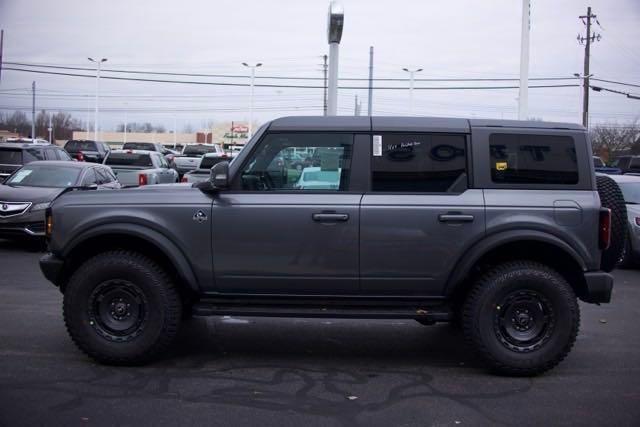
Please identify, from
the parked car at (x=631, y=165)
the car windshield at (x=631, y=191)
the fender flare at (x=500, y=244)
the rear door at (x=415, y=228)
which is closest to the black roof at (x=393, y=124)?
the rear door at (x=415, y=228)

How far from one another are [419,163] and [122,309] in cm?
274

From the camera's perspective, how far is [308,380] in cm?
554

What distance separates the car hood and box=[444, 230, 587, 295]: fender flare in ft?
28.4

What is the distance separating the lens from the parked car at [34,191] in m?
12.0

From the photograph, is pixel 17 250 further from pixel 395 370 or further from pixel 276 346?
pixel 395 370

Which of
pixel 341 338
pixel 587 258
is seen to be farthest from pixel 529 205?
pixel 341 338

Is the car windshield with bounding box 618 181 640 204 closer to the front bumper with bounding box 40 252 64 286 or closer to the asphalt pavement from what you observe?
the asphalt pavement

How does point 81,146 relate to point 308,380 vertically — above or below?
above

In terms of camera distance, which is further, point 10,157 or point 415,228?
point 10,157

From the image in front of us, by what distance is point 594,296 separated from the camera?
18.7 feet

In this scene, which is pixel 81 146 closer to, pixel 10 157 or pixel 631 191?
pixel 10 157

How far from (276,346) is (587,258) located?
2874 millimetres

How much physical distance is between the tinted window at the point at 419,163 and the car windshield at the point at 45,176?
8914 millimetres

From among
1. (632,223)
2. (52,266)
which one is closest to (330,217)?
(52,266)
